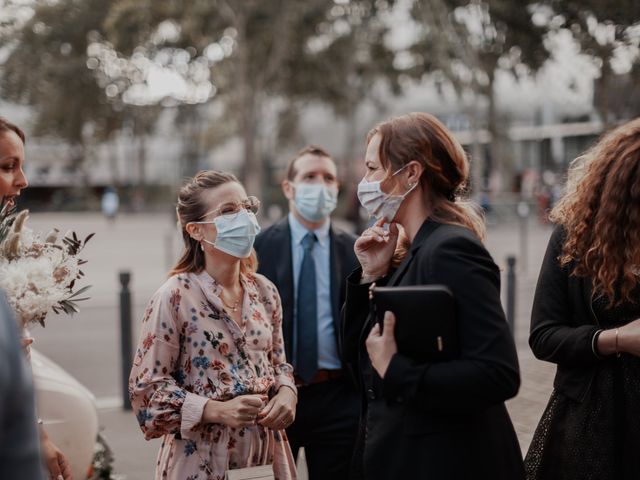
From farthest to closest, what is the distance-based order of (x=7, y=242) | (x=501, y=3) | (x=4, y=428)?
(x=501, y=3), (x=7, y=242), (x=4, y=428)

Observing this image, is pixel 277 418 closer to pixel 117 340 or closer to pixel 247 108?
pixel 117 340

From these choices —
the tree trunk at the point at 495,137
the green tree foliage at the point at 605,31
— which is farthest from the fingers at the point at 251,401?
the tree trunk at the point at 495,137

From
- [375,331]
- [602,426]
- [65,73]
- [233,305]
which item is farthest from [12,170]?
[65,73]

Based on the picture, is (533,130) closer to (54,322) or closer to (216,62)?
(216,62)

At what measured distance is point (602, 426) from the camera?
2.67m

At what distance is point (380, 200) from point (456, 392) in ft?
2.27

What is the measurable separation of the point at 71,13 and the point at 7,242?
40725mm

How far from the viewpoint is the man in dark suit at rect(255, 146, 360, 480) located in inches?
154

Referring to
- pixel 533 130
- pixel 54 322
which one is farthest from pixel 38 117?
pixel 54 322

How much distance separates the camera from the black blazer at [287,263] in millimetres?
4102

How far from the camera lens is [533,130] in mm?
51625

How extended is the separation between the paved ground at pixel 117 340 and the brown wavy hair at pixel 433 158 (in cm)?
339

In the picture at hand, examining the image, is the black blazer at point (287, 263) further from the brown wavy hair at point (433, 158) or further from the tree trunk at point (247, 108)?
the tree trunk at point (247, 108)

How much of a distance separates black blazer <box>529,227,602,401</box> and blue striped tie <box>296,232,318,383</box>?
136cm
